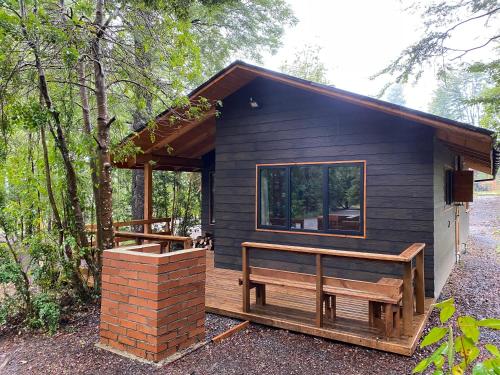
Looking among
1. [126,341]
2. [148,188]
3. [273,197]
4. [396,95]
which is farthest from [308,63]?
[396,95]

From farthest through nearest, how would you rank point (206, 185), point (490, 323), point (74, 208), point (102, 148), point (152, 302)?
point (206, 185) → point (74, 208) → point (102, 148) → point (152, 302) → point (490, 323)

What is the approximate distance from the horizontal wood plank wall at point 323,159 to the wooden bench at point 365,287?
895 mm

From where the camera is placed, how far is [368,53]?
36.5m

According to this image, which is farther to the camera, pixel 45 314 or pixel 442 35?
pixel 442 35

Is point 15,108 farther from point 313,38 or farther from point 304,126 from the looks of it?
point 313,38

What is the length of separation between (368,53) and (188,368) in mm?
38773

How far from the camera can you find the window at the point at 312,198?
550cm

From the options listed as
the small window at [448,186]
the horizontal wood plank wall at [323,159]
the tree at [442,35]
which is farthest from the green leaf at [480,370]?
the tree at [442,35]

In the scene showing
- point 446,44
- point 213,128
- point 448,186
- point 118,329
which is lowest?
point 118,329

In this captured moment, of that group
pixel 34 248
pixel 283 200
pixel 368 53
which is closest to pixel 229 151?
pixel 283 200

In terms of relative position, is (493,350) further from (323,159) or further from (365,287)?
(323,159)

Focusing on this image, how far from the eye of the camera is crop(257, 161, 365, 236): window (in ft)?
18.1

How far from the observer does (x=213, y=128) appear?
7945 millimetres

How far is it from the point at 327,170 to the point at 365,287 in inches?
93.2
